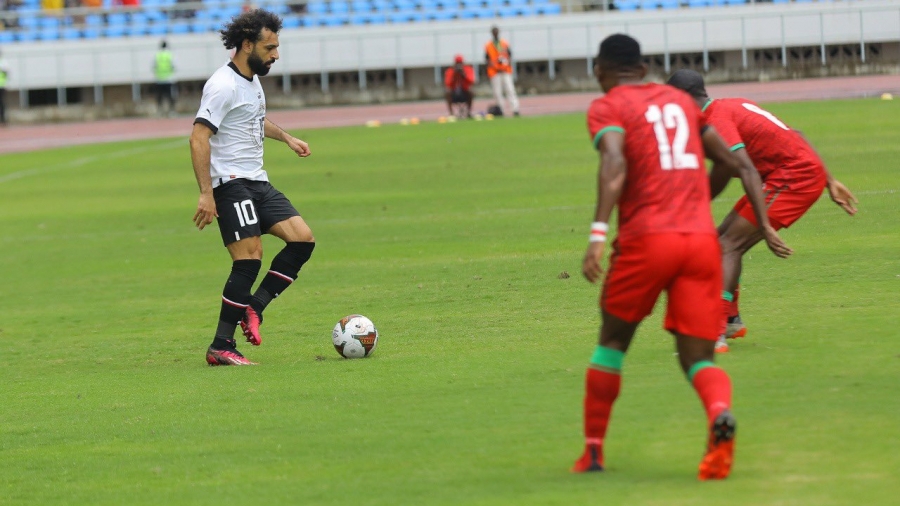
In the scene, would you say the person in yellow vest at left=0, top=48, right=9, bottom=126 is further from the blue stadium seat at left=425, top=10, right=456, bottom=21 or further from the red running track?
the blue stadium seat at left=425, top=10, right=456, bottom=21

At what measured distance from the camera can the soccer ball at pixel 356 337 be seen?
924 centimetres

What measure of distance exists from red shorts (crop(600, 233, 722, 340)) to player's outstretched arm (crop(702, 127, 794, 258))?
52 cm

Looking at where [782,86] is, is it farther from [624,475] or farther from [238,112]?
[624,475]

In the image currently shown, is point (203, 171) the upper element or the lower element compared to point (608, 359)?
upper

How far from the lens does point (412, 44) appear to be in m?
45.7

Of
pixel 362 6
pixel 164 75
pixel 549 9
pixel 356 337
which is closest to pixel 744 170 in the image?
pixel 356 337

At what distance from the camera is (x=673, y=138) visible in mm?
5727

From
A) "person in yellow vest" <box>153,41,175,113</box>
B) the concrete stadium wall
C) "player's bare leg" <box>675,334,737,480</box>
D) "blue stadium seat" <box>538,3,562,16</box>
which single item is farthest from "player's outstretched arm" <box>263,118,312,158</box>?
"blue stadium seat" <box>538,3,562,16</box>

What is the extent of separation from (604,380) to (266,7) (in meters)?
43.3

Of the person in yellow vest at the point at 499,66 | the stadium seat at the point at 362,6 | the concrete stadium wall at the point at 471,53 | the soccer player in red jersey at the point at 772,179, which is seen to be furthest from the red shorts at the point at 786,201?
the stadium seat at the point at 362,6

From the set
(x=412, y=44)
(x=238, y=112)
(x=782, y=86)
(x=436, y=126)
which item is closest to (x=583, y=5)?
(x=412, y=44)

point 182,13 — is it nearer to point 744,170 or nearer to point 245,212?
point 245,212

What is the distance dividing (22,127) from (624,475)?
139 feet

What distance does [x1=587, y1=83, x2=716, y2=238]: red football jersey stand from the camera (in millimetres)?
5680
